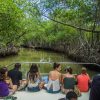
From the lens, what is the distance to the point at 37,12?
15664 millimetres

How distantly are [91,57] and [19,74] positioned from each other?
15181mm

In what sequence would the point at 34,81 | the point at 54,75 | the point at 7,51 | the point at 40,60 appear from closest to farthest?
the point at 54,75 < the point at 34,81 < the point at 40,60 < the point at 7,51

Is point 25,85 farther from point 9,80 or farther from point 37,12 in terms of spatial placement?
point 37,12

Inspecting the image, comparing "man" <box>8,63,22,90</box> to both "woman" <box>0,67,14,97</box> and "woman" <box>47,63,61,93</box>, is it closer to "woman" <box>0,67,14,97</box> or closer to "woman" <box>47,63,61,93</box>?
"woman" <box>0,67,14,97</box>

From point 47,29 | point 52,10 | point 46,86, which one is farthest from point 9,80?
point 47,29

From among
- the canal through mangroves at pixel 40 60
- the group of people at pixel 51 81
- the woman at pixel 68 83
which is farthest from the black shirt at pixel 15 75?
the canal through mangroves at pixel 40 60

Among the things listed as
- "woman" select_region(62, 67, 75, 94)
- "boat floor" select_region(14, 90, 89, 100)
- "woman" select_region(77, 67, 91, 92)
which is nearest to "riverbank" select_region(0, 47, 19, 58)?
"boat floor" select_region(14, 90, 89, 100)

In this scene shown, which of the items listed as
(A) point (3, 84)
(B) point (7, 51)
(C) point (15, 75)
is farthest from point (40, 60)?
(A) point (3, 84)

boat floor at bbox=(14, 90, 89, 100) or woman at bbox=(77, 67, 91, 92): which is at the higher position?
woman at bbox=(77, 67, 91, 92)

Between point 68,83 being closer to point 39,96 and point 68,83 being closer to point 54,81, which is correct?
point 54,81

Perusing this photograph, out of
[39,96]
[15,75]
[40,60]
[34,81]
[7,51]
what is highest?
[15,75]

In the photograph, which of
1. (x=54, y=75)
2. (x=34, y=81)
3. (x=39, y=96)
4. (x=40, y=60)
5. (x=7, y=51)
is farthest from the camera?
(x=7, y=51)

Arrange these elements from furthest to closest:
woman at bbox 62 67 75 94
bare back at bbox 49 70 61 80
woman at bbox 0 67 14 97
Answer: bare back at bbox 49 70 61 80 → woman at bbox 62 67 75 94 → woman at bbox 0 67 14 97

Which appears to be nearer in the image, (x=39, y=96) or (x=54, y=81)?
(x=39, y=96)
